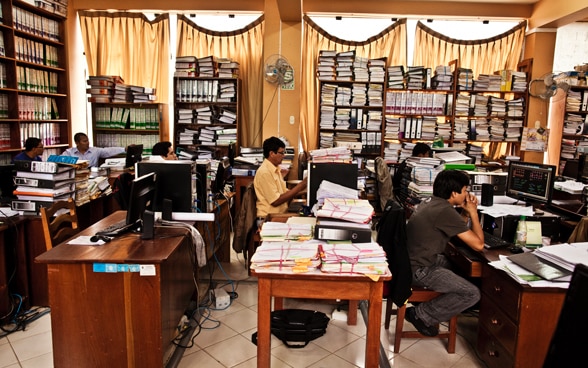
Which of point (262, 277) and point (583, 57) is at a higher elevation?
point (583, 57)

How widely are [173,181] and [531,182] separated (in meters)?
2.49

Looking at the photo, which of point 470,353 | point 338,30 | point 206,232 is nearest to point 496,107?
point 338,30

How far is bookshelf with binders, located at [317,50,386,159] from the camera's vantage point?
5.81 metres

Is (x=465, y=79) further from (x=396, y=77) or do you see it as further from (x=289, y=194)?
(x=289, y=194)

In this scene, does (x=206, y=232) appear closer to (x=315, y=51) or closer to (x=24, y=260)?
(x=24, y=260)

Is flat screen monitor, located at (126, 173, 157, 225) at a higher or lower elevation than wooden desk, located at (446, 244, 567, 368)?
higher

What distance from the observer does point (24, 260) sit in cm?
307

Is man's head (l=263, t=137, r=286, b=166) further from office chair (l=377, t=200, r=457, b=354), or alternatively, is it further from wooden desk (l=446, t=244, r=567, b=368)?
wooden desk (l=446, t=244, r=567, b=368)

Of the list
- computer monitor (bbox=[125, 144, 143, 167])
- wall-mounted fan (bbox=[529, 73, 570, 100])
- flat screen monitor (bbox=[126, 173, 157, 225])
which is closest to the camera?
flat screen monitor (bbox=[126, 173, 157, 225])

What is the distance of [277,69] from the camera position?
18.9ft

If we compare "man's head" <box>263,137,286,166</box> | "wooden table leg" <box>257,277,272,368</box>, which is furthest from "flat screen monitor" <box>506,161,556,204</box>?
"wooden table leg" <box>257,277,272,368</box>

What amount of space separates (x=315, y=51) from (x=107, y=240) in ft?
15.2

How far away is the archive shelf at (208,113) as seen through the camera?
597 cm

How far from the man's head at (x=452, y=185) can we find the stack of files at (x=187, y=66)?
426 centimetres
